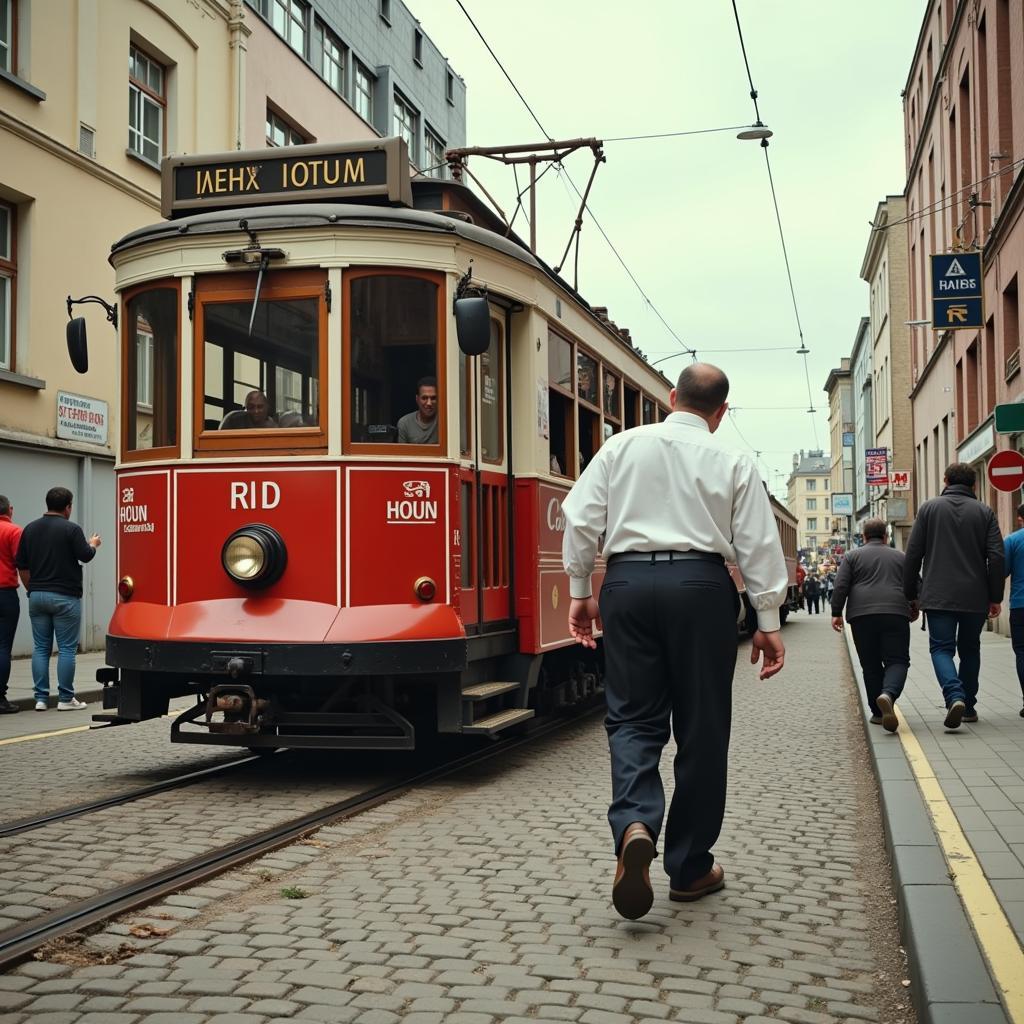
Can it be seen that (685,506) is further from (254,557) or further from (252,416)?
(252,416)

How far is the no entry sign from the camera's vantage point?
13.9 metres

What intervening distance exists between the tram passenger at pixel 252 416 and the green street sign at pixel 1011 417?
7925mm

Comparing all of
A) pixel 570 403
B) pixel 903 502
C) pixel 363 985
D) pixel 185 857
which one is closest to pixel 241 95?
pixel 570 403

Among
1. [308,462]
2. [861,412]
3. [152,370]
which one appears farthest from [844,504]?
[308,462]

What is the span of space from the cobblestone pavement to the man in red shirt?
576 cm

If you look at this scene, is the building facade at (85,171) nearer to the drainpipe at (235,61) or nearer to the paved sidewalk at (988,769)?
the drainpipe at (235,61)

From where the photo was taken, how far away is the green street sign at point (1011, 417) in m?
12.7

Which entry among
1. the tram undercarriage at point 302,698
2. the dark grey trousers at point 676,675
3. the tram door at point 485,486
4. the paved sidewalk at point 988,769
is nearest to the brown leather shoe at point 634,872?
the dark grey trousers at point 676,675

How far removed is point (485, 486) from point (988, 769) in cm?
330

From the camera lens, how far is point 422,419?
7.57m

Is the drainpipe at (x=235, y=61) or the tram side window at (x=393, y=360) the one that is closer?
the tram side window at (x=393, y=360)

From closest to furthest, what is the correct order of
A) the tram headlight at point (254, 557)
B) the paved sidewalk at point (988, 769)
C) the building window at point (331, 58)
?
the paved sidewalk at point (988, 769), the tram headlight at point (254, 557), the building window at point (331, 58)

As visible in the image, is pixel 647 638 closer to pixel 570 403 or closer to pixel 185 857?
pixel 185 857

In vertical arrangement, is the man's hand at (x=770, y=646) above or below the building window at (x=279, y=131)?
below
